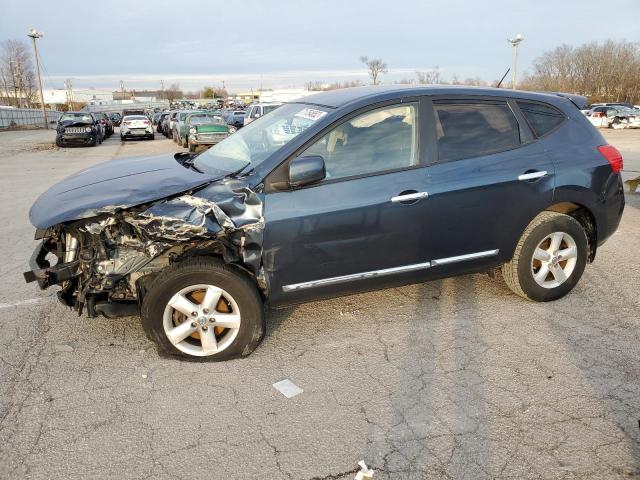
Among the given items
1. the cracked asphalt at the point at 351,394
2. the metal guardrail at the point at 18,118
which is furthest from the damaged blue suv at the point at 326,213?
the metal guardrail at the point at 18,118

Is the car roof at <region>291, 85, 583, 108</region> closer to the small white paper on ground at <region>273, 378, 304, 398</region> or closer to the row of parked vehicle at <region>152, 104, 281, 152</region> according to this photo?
the small white paper on ground at <region>273, 378, 304, 398</region>

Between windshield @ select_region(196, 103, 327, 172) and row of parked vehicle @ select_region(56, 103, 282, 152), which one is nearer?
windshield @ select_region(196, 103, 327, 172)

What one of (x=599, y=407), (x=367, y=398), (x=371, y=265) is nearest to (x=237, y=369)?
(x=367, y=398)

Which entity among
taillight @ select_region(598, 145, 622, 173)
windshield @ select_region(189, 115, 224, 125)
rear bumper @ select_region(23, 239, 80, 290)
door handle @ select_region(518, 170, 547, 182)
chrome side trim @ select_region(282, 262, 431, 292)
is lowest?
chrome side trim @ select_region(282, 262, 431, 292)

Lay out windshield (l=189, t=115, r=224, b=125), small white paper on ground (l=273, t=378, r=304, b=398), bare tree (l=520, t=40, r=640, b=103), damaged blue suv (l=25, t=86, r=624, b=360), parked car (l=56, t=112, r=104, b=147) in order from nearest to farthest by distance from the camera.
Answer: small white paper on ground (l=273, t=378, r=304, b=398) < damaged blue suv (l=25, t=86, r=624, b=360) < windshield (l=189, t=115, r=224, b=125) < parked car (l=56, t=112, r=104, b=147) < bare tree (l=520, t=40, r=640, b=103)

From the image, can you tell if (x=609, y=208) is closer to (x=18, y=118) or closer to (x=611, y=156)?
(x=611, y=156)

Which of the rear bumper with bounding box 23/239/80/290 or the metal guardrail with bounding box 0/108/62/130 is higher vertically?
the rear bumper with bounding box 23/239/80/290

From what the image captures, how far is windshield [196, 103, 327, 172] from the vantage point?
3799 mm

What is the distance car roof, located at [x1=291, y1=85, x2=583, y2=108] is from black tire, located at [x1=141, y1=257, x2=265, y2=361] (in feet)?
4.96

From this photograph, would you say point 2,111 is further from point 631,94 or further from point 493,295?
point 631,94

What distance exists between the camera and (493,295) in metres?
4.64

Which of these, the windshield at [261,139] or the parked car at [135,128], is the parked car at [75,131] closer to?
the parked car at [135,128]

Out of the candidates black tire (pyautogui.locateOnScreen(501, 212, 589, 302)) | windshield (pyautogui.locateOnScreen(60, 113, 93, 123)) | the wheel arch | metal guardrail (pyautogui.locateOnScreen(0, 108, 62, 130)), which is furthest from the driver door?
metal guardrail (pyautogui.locateOnScreen(0, 108, 62, 130))

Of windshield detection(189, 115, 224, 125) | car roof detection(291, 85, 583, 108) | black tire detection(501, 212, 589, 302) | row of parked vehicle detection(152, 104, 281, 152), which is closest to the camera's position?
car roof detection(291, 85, 583, 108)
